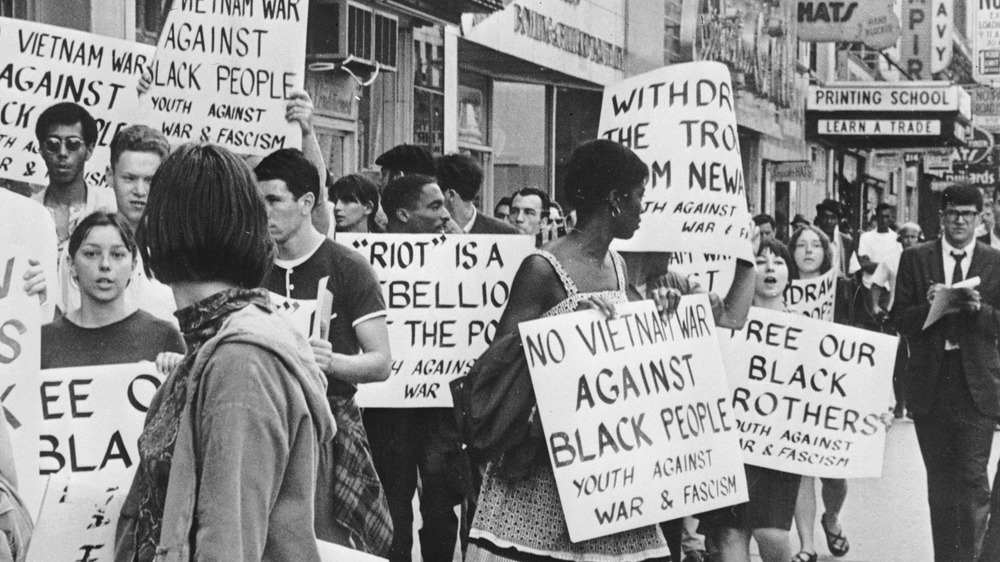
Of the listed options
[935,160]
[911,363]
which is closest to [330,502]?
[911,363]

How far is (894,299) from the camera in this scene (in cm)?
835

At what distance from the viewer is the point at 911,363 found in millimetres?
8148

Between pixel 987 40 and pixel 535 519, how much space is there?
1809 inches

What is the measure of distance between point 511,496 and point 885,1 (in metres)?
27.7

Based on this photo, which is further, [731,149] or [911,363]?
[911,363]

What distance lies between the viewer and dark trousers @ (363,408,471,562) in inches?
272

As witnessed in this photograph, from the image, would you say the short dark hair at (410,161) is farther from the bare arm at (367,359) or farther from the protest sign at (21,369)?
the protest sign at (21,369)

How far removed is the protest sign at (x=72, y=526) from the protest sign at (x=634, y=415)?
51.5 inches

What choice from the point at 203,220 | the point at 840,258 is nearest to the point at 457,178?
the point at 203,220

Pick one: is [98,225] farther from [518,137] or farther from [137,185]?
[518,137]

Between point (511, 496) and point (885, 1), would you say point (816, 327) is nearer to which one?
point (511, 496)

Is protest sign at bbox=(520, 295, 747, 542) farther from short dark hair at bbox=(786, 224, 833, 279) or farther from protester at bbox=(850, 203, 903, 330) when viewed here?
protester at bbox=(850, 203, 903, 330)

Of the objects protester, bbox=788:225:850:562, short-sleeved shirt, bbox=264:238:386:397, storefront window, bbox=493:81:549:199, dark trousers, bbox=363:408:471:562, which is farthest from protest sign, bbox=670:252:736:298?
storefront window, bbox=493:81:549:199

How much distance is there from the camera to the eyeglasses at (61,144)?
6074mm
